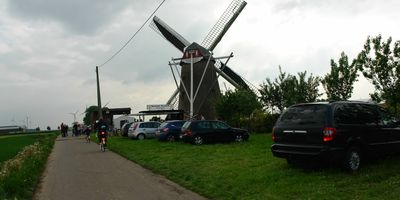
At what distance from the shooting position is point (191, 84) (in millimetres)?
51719

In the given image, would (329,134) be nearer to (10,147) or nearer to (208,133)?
(208,133)

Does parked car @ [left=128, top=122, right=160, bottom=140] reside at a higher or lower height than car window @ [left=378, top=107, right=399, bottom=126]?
higher

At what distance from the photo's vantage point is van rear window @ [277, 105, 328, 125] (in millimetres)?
11414

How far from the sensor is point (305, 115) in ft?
38.7

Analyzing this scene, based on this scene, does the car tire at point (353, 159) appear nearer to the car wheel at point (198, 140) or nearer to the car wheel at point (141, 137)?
the car wheel at point (198, 140)

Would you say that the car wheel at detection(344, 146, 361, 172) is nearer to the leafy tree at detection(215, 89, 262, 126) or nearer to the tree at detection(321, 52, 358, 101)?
the tree at detection(321, 52, 358, 101)

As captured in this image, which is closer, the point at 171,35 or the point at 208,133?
the point at 208,133

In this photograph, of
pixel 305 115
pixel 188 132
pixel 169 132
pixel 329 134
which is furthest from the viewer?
pixel 169 132

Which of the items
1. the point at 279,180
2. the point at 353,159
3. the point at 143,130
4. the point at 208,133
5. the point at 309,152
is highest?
the point at 143,130

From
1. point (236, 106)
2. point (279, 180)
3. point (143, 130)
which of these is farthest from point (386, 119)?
point (236, 106)

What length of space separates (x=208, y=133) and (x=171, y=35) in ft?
111

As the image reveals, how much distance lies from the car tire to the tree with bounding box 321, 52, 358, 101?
1446 centimetres

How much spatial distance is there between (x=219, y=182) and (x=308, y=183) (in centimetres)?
220

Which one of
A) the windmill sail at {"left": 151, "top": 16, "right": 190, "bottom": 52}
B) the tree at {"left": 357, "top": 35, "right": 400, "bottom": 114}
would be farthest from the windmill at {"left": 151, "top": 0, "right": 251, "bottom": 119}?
the tree at {"left": 357, "top": 35, "right": 400, "bottom": 114}
